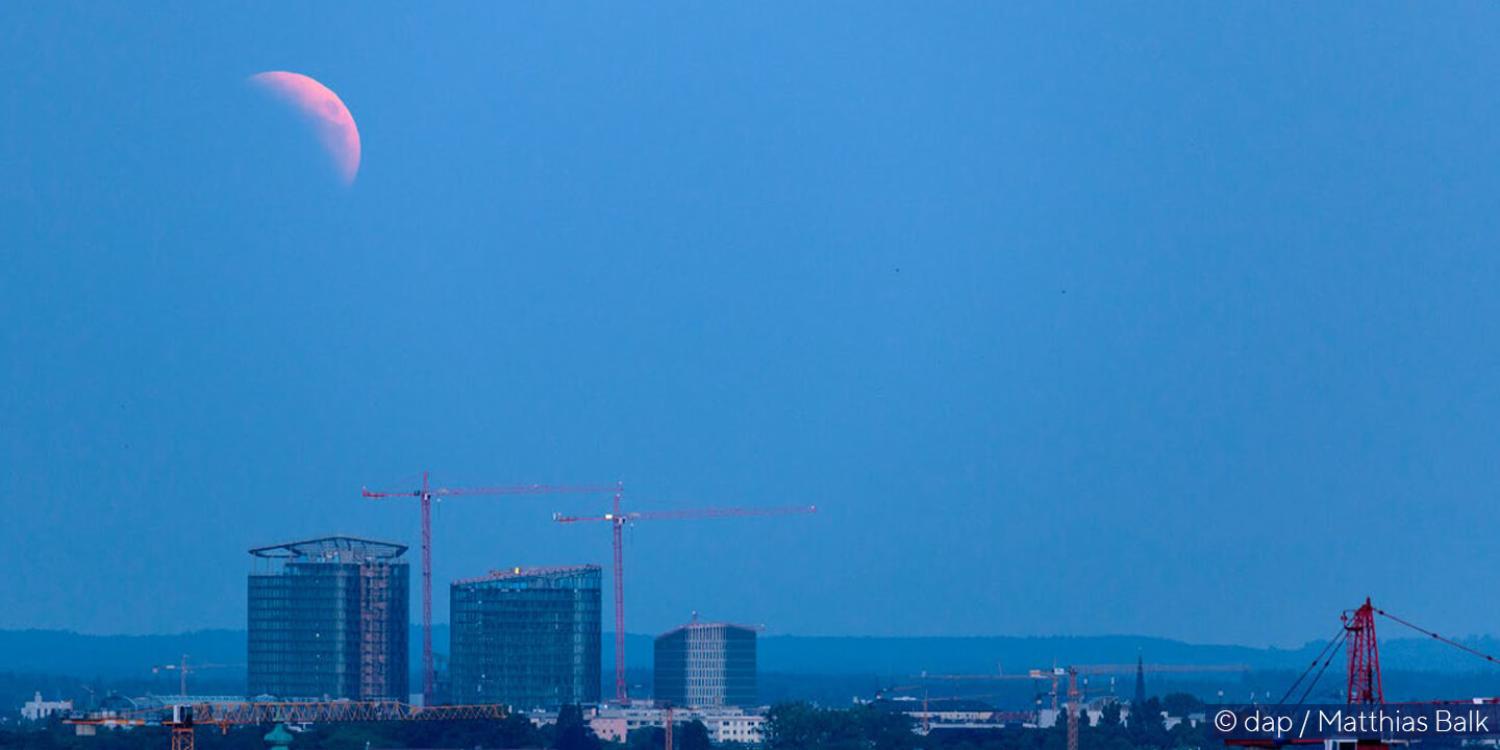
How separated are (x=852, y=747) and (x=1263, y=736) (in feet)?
396

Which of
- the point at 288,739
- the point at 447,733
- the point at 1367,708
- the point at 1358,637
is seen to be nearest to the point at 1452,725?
the point at 1367,708

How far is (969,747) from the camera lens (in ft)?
646

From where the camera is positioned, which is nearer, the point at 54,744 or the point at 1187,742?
the point at 54,744

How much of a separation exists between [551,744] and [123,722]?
1327 inches

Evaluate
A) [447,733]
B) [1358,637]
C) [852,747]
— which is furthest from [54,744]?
[1358,637]

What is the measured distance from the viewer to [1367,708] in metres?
79.3

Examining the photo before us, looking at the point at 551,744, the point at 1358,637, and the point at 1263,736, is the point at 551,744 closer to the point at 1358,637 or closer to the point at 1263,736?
the point at 1358,637

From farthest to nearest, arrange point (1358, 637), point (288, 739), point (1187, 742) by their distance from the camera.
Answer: point (1187, 742) < point (288, 739) < point (1358, 637)

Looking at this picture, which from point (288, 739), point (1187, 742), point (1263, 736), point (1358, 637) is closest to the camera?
point (1263, 736)

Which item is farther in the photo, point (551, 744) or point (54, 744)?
point (551, 744)

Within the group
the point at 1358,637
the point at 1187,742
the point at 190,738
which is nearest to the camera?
the point at 1358,637

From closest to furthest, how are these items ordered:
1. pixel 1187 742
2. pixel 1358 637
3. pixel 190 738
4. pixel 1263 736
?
pixel 1263 736 → pixel 1358 637 → pixel 190 738 → pixel 1187 742

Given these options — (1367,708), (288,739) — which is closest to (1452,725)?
(1367,708)

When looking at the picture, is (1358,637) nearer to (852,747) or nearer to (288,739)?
(288,739)
